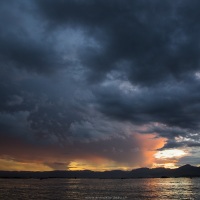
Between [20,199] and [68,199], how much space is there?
56.3 feet

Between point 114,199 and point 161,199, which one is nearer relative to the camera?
Answer: point 114,199

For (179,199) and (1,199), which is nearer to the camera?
(1,199)

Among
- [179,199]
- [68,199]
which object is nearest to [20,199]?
[68,199]

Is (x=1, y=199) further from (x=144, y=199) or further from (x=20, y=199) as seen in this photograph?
(x=144, y=199)

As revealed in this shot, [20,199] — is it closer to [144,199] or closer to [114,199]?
[114,199]

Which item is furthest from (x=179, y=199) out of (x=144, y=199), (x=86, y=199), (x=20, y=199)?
(x=20, y=199)

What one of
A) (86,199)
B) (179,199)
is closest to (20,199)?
(86,199)

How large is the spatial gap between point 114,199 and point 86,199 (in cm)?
1022

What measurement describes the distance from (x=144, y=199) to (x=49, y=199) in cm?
3563

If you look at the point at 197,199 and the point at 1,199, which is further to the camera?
the point at 197,199

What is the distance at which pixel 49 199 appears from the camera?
10212cm

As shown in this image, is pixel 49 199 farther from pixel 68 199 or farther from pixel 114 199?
pixel 114 199

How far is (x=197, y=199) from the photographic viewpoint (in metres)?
103

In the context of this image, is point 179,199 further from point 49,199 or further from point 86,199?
point 49,199
